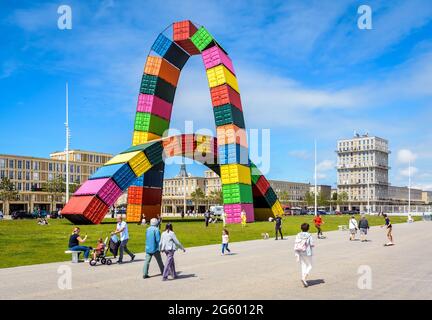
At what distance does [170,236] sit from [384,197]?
191 meters

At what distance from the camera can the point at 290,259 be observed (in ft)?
62.5

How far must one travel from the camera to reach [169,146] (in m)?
49.6

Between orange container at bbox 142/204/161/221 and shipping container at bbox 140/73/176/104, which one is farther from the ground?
shipping container at bbox 140/73/176/104

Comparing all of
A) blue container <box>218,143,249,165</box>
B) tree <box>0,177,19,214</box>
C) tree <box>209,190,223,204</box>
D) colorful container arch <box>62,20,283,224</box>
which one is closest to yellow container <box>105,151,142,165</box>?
colorful container arch <box>62,20,283,224</box>

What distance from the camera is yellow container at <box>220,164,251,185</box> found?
46.2 m

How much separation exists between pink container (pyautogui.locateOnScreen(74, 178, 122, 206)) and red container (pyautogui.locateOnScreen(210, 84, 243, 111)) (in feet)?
42.6

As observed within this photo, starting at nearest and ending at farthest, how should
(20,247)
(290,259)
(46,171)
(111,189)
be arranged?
(290,259), (20,247), (111,189), (46,171)

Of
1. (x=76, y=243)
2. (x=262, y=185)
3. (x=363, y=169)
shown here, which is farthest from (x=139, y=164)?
(x=363, y=169)

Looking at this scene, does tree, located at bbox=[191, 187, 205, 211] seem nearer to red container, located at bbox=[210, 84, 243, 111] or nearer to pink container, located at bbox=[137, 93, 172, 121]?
pink container, located at bbox=[137, 93, 172, 121]

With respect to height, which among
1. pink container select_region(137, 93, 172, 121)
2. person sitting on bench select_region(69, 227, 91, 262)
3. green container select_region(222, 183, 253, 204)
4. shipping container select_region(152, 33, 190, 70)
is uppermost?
shipping container select_region(152, 33, 190, 70)

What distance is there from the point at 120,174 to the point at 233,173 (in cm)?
1072
